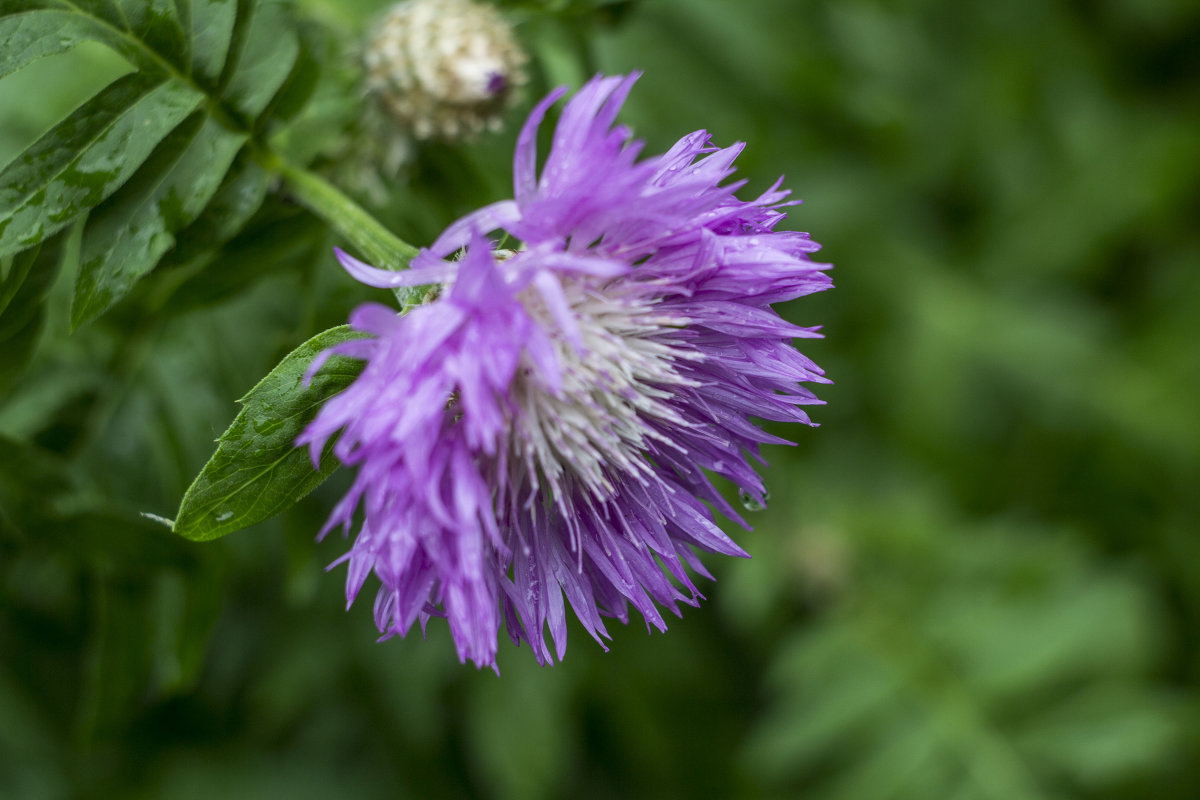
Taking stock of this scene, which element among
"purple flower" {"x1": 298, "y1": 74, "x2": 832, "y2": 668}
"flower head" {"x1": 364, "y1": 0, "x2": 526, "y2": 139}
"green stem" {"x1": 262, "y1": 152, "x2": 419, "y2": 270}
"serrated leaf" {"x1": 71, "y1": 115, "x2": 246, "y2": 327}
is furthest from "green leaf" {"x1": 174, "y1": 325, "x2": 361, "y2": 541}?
"flower head" {"x1": 364, "y1": 0, "x2": 526, "y2": 139}

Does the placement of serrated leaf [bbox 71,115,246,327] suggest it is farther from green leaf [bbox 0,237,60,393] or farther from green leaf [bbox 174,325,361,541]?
green leaf [bbox 174,325,361,541]

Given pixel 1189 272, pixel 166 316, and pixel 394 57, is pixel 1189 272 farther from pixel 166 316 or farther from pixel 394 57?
pixel 166 316

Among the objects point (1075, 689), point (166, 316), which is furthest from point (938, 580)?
point (166, 316)

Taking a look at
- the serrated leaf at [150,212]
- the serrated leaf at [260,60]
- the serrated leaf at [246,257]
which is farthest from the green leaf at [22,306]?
the serrated leaf at [260,60]

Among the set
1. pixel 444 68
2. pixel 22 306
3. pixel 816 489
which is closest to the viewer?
pixel 22 306

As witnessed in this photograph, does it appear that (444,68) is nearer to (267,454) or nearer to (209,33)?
(209,33)

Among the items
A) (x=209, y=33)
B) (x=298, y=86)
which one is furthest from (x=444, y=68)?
(x=209, y=33)

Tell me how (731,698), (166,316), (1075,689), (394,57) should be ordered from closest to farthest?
(166,316) < (394,57) < (1075,689) < (731,698)
